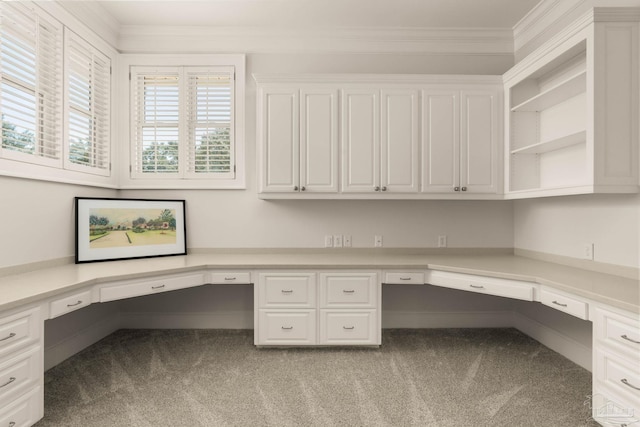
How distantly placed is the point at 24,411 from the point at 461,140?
355cm

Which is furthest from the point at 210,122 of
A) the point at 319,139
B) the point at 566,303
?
the point at 566,303

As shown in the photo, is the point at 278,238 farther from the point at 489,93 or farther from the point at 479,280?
the point at 489,93

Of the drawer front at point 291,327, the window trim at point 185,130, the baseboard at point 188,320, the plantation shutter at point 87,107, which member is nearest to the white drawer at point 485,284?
the drawer front at point 291,327

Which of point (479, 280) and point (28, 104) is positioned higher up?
point (28, 104)

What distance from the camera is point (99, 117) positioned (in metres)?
3.14

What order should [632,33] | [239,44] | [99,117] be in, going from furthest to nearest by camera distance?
[239,44] < [99,117] < [632,33]

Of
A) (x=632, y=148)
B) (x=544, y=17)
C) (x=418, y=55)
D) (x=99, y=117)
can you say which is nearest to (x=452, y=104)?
(x=418, y=55)

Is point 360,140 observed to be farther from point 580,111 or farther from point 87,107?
point 87,107

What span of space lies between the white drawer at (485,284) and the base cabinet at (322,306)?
1.67 feet

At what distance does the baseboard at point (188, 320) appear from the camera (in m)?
3.44

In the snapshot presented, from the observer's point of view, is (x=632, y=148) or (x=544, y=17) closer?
(x=632, y=148)

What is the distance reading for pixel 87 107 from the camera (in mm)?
2969

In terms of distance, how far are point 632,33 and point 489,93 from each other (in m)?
1.05

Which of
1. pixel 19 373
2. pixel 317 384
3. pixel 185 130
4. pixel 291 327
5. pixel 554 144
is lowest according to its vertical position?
pixel 317 384
